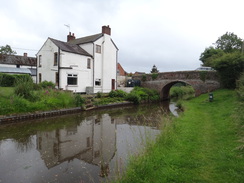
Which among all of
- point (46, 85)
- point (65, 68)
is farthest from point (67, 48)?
point (46, 85)

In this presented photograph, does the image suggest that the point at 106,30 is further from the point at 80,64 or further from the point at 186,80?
the point at 186,80

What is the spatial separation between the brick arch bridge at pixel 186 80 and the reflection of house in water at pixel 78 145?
16505 millimetres

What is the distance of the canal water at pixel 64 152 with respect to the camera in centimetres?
458

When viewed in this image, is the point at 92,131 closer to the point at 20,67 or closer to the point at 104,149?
the point at 104,149

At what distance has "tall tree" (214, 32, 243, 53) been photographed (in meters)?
38.6

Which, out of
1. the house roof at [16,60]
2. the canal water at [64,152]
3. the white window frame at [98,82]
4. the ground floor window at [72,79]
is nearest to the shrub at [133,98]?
the white window frame at [98,82]

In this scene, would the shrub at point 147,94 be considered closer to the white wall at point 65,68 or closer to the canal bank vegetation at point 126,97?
the canal bank vegetation at point 126,97

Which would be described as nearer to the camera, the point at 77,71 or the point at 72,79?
the point at 72,79

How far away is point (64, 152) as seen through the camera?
20.2ft

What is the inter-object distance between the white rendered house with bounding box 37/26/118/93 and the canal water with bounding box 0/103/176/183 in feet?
29.9

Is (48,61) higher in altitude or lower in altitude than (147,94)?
higher

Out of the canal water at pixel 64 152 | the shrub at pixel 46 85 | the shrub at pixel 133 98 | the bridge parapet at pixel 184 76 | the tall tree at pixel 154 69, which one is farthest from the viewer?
the tall tree at pixel 154 69

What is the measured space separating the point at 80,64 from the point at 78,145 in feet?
45.0

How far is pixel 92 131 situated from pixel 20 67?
1131 inches
